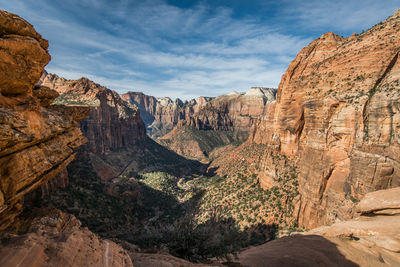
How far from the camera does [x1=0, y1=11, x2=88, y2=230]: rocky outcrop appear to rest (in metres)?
7.98

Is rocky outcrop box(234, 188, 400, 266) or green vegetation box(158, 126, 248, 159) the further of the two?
green vegetation box(158, 126, 248, 159)

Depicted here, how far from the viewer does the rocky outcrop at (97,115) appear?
66.0m

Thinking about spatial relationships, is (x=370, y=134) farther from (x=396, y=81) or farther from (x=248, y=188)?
(x=248, y=188)

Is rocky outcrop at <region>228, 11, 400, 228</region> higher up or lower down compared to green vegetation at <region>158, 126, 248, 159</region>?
higher up

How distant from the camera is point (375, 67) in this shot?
64.0 ft

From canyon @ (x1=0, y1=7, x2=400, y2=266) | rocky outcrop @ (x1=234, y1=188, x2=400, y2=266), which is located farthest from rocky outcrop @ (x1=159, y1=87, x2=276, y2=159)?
rocky outcrop @ (x1=234, y1=188, x2=400, y2=266)

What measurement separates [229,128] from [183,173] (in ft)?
282

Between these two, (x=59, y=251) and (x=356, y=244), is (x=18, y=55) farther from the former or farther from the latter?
(x=356, y=244)

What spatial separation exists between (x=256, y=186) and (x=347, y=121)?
2102 centimetres

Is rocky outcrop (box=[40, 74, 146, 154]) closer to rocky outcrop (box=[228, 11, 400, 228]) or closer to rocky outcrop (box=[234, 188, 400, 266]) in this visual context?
rocky outcrop (box=[228, 11, 400, 228])

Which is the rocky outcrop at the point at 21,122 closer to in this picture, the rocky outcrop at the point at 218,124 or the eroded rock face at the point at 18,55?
the eroded rock face at the point at 18,55

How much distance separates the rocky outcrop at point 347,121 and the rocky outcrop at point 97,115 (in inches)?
2589

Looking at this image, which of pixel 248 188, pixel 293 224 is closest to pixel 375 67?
pixel 293 224

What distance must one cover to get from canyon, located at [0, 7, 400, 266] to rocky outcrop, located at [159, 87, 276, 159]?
87.5 meters
